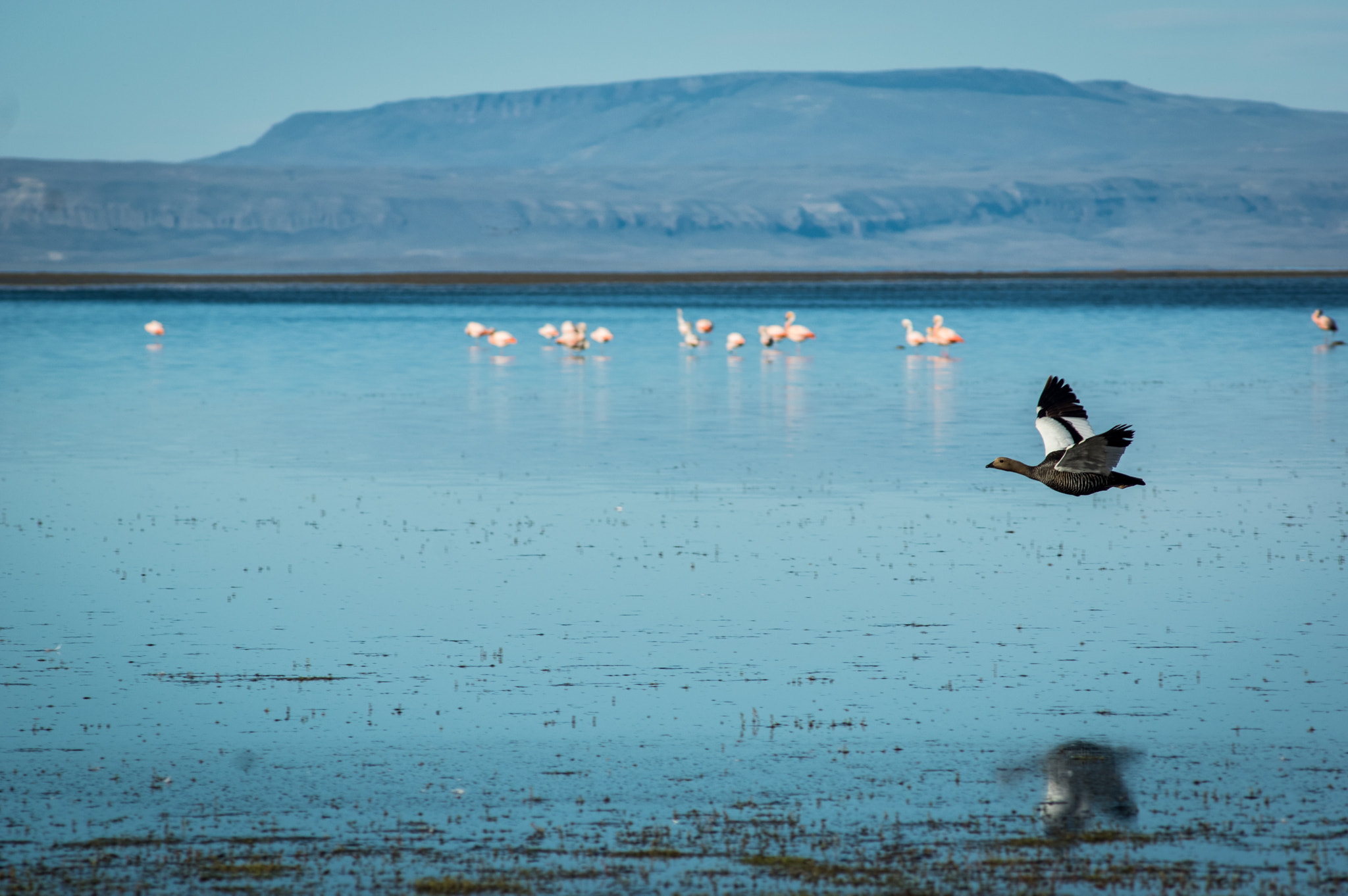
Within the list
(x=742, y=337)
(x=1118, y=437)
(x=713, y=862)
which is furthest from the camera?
(x=742, y=337)

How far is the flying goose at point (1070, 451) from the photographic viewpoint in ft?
50.6

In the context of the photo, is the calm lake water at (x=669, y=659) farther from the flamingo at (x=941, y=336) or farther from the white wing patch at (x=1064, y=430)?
the flamingo at (x=941, y=336)

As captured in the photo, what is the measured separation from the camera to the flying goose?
1541 cm

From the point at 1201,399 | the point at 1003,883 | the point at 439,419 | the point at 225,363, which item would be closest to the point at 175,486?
the point at 439,419

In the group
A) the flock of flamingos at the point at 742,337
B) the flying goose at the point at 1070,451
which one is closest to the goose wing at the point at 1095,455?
the flying goose at the point at 1070,451

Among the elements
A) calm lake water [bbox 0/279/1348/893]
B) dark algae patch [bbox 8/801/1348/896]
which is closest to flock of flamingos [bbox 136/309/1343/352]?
calm lake water [bbox 0/279/1348/893]

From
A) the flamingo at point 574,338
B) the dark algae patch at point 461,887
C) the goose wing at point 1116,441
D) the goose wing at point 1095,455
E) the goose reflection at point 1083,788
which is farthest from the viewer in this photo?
the flamingo at point 574,338

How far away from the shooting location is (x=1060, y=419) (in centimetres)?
1591

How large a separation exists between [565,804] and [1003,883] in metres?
2.75

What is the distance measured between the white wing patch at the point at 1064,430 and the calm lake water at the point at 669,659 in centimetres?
145

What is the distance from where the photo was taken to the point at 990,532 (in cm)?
1930

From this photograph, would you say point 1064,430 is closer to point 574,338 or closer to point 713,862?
point 713,862

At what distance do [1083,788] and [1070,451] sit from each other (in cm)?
544

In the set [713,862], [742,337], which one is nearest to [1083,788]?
[713,862]
